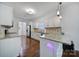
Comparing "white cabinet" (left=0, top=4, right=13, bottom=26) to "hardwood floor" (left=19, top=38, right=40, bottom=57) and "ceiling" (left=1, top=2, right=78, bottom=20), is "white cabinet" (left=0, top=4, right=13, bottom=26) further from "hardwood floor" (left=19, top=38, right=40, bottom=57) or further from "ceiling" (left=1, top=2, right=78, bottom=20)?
"hardwood floor" (left=19, top=38, right=40, bottom=57)

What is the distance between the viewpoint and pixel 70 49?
1293mm

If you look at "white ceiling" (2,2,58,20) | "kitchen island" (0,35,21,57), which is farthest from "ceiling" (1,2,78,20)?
"kitchen island" (0,35,21,57)

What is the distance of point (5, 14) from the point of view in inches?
52.4

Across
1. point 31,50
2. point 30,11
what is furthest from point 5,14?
point 31,50

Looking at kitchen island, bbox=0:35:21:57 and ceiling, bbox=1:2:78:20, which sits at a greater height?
ceiling, bbox=1:2:78:20

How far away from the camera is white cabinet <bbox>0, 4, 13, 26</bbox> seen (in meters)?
1.32

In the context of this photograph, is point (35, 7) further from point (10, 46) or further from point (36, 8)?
point (10, 46)

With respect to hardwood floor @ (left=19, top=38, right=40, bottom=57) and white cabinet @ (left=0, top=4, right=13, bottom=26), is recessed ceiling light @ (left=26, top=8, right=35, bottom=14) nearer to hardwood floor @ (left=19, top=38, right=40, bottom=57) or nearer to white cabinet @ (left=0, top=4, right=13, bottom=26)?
white cabinet @ (left=0, top=4, right=13, bottom=26)

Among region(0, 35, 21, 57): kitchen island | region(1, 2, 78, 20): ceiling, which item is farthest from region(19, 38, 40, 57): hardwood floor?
region(1, 2, 78, 20): ceiling

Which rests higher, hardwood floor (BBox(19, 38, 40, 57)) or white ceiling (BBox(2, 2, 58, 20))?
white ceiling (BBox(2, 2, 58, 20))

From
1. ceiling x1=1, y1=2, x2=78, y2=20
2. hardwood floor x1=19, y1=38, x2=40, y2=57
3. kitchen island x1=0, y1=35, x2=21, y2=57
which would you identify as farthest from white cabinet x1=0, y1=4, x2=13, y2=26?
hardwood floor x1=19, y1=38, x2=40, y2=57

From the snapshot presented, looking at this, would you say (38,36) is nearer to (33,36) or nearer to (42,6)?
(33,36)

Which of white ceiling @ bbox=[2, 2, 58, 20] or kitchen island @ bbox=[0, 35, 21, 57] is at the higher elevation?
white ceiling @ bbox=[2, 2, 58, 20]

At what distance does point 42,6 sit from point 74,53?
702mm
